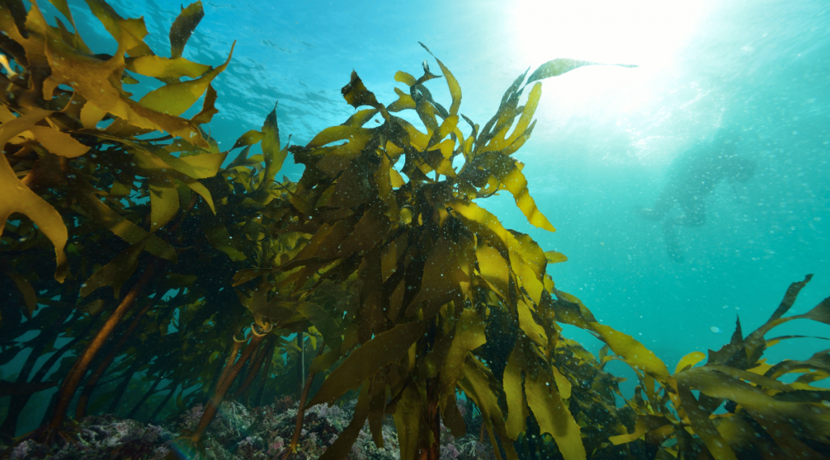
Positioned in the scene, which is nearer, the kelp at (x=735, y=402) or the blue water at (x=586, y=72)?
the kelp at (x=735, y=402)

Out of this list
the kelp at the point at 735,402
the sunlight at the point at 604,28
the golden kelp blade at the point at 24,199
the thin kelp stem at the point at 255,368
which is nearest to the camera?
the golden kelp blade at the point at 24,199

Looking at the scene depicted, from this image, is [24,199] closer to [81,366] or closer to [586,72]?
[81,366]

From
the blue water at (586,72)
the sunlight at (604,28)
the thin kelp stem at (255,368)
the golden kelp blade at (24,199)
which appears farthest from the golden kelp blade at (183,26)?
the sunlight at (604,28)

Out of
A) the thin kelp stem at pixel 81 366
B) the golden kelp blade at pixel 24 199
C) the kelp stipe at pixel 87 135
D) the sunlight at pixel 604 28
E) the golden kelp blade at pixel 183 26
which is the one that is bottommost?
the thin kelp stem at pixel 81 366

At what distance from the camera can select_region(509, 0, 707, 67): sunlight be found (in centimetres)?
1238

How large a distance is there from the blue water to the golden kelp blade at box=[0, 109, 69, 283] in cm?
1385

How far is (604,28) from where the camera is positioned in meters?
13.8

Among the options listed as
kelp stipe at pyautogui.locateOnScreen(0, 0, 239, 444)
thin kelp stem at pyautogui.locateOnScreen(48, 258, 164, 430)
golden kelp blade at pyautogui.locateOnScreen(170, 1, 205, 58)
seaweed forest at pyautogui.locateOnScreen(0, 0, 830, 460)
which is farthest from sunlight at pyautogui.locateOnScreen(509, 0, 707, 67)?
thin kelp stem at pyautogui.locateOnScreen(48, 258, 164, 430)

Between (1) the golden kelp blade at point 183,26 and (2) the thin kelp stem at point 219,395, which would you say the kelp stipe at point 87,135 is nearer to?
(1) the golden kelp blade at point 183,26

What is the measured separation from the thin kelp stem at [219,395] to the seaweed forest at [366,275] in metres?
0.01

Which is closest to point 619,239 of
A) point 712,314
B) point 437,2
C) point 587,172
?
point 712,314

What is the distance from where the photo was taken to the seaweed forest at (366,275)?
0.79m

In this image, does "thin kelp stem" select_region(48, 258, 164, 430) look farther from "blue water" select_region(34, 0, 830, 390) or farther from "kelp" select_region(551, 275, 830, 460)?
"blue water" select_region(34, 0, 830, 390)

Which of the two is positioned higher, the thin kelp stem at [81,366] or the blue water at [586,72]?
the blue water at [586,72]
